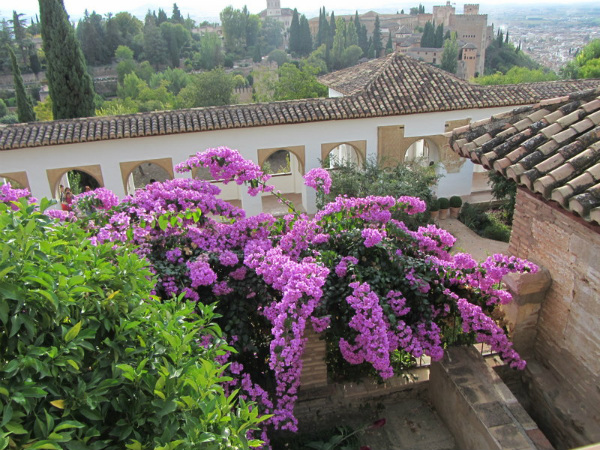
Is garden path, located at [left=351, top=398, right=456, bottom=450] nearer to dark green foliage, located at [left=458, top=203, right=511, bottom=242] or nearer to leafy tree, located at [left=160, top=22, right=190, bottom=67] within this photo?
dark green foliage, located at [left=458, top=203, right=511, bottom=242]

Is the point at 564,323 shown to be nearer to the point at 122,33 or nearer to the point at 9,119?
the point at 9,119

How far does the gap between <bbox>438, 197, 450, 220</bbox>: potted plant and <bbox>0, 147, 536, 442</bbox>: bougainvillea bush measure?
30.4 feet

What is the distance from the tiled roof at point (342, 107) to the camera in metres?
12.4

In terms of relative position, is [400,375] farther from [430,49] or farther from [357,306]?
[430,49]

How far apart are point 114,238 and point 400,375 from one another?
288cm

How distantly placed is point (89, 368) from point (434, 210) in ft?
40.3

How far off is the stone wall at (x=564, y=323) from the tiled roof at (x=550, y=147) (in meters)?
0.36

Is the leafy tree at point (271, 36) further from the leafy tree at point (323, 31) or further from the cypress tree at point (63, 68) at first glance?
the cypress tree at point (63, 68)

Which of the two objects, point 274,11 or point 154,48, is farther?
point 274,11

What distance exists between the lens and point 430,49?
3100 inches

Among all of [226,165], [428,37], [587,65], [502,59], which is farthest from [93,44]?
[226,165]

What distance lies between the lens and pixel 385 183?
11.1m

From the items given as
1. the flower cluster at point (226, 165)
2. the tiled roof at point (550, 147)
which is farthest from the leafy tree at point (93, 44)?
the tiled roof at point (550, 147)

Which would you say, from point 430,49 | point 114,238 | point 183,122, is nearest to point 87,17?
point 430,49
